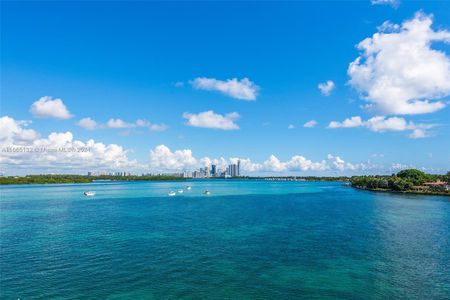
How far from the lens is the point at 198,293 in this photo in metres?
29.7

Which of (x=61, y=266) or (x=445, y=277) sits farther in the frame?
(x=61, y=266)

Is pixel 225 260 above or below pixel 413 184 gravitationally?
below

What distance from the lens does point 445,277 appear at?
34250mm

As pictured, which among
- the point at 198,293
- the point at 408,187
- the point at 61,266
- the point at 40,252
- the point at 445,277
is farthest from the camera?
the point at 408,187

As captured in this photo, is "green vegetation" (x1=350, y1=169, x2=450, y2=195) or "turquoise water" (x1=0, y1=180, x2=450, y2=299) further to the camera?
"green vegetation" (x1=350, y1=169, x2=450, y2=195)

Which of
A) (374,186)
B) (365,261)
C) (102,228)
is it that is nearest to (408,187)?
(374,186)

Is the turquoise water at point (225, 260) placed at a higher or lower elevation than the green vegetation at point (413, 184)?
lower

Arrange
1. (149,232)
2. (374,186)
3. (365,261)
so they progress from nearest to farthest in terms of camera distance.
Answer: (365,261), (149,232), (374,186)

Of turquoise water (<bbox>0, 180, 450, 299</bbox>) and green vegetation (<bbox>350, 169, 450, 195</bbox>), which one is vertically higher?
green vegetation (<bbox>350, 169, 450, 195</bbox>)

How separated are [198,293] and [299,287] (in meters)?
10.2

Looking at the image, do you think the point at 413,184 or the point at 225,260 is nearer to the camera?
the point at 225,260

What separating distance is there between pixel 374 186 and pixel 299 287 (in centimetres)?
18844

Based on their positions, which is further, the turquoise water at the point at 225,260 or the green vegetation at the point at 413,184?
the green vegetation at the point at 413,184

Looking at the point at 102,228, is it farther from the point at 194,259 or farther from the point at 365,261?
the point at 365,261
